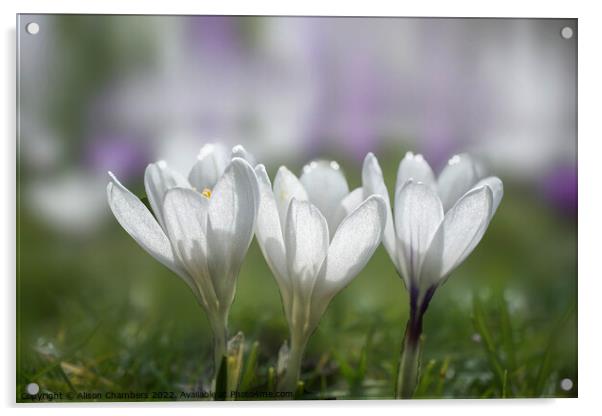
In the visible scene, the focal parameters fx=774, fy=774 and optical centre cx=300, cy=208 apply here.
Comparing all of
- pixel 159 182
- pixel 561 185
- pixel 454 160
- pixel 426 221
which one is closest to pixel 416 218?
pixel 426 221

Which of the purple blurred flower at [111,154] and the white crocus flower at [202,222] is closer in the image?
the white crocus flower at [202,222]

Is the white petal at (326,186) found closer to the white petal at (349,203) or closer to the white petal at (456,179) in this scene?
the white petal at (349,203)

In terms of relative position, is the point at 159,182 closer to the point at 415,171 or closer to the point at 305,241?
the point at 305,241

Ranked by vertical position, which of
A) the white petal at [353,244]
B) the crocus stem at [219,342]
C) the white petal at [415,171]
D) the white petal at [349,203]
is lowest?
the crocus stem at [219,342]

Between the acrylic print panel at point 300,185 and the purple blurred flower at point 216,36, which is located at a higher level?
the purple blurred flower at point 216,36

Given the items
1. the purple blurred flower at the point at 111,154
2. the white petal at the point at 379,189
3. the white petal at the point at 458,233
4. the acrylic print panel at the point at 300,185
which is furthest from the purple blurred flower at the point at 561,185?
the purple blurred flower at the point at 111,154
